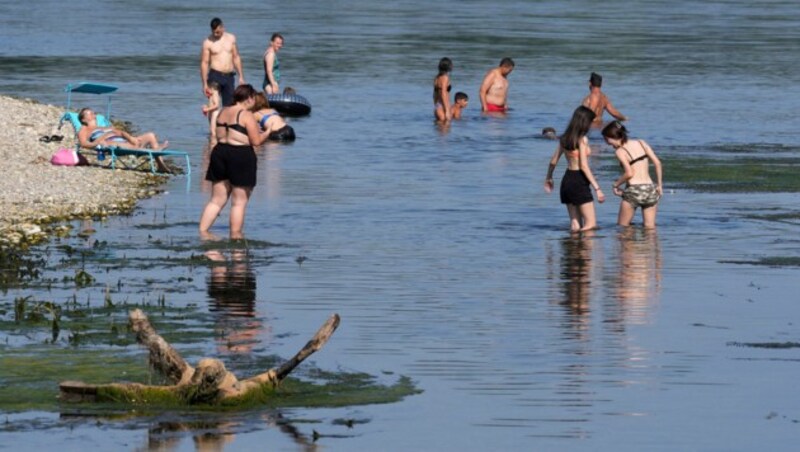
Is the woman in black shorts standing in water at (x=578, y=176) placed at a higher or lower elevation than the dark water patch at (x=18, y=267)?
higher

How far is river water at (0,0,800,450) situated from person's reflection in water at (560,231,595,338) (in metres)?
0.05

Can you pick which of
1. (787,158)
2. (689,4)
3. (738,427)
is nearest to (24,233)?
(738,427)

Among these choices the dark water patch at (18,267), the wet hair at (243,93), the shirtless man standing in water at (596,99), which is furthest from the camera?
the shirtless man standing in water at (596,99)

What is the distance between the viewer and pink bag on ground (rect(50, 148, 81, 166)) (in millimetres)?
25016

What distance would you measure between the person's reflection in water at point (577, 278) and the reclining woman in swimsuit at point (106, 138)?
7514 mm

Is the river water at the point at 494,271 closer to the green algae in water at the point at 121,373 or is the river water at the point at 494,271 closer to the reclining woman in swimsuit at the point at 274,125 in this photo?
the green algae in water at the point at 121,373

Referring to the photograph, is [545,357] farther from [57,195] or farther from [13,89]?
[13,89]

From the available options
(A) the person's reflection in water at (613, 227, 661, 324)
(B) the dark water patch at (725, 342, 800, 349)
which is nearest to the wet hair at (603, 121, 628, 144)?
(A) the person's reflection in water at (613, 227, 661, 324)

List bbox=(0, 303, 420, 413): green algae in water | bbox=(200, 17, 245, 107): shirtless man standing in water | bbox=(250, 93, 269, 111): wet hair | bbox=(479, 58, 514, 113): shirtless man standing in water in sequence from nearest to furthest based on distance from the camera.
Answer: bbox=(0, 303, 420, 413): green algae in water → bbox=(250, 93, 269, 111): wet hair → bbox=(200, 17, 245, 107): shirtless man standing in water → bbox=(479, 58, 514, 113): shirtless man standing in water

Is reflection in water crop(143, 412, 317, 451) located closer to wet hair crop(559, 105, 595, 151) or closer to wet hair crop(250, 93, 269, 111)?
wet hair crop(250, 93, 269, 111)

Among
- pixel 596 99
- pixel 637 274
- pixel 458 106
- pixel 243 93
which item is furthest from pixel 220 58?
pixel 637 274

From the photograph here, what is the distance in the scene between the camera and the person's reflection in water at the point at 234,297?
551 inches

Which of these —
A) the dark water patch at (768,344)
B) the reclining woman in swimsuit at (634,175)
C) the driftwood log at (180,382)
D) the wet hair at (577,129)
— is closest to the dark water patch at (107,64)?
the reclining woman in swimsuit at (634,175)

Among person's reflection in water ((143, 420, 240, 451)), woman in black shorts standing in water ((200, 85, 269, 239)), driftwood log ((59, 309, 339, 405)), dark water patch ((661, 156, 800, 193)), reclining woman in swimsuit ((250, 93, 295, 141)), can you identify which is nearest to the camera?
person's reflection in water ((143, 420, 240, 451))
